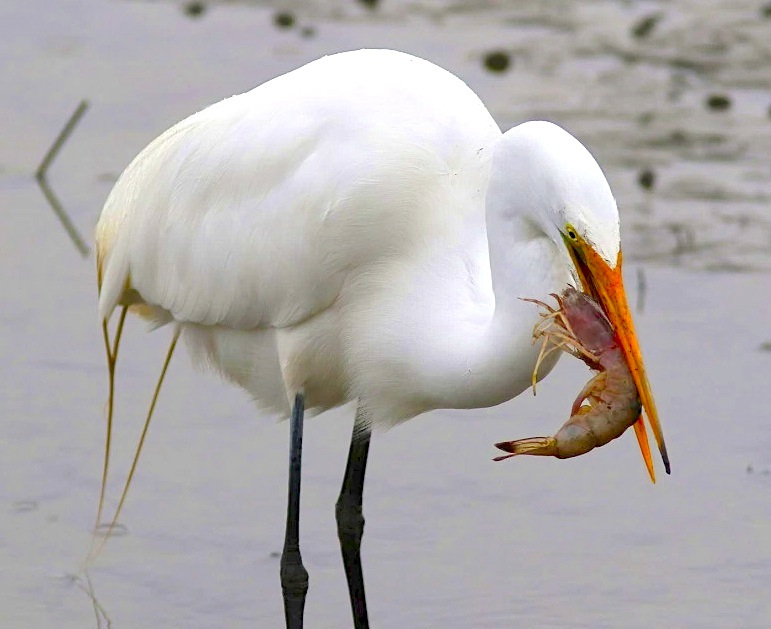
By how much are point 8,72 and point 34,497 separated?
4.20 meters

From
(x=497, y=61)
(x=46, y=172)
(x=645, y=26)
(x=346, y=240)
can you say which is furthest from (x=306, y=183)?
(x=645, y=26)

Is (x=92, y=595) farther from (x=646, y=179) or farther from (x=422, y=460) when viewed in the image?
(x=646, y=179)

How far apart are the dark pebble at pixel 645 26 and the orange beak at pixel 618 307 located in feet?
22.0

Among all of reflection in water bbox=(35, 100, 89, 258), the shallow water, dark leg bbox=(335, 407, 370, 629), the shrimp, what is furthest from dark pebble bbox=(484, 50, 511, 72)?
the shrimp

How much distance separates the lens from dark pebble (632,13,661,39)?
1025cm

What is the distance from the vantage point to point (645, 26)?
10297mm

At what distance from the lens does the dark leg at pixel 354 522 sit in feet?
15.9

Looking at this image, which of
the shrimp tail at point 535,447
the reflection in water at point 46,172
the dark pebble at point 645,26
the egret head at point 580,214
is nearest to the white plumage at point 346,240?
the egret head at point 580,214

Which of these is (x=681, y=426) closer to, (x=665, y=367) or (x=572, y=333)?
(x=665, y=367)

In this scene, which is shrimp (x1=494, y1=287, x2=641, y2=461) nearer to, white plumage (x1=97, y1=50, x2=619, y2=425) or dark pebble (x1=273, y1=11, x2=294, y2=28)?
white plumage (x1=97, y1=50, x2=619, y2=425)

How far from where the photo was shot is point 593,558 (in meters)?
5.21

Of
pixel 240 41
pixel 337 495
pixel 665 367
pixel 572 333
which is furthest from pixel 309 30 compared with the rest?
pixel 572 333

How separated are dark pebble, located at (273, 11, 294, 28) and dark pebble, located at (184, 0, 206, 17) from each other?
42cm

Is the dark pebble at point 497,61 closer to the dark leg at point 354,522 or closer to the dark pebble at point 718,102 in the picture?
the dark pebble at point 718,102
